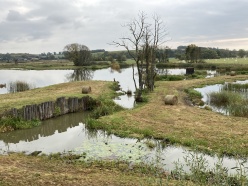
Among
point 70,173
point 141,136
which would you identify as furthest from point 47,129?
point 70,173

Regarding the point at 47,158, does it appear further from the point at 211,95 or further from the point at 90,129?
the point at 211,95

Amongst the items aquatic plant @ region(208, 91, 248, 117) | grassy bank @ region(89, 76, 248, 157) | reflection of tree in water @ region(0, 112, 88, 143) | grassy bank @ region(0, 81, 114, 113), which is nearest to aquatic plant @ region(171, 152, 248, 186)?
grassy bank @ region(89, 76, 248, 157)

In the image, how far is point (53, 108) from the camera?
71.7ft

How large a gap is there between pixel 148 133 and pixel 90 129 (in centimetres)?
425

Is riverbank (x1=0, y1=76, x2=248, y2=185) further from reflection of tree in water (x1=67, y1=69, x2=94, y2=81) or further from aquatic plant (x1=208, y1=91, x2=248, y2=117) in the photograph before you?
reflection of tree in water (x1=67, y1=69, x2=94, y2=81)

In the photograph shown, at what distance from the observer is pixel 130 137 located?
15875mm

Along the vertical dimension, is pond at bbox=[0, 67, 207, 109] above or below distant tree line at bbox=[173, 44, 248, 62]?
below

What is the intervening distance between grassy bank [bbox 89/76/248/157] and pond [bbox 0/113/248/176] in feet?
2.43

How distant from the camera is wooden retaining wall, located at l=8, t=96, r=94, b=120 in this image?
62.4 feet

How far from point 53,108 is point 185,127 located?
34.4ft

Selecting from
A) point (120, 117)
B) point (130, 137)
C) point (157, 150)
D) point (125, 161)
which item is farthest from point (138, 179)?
point (120, 117)

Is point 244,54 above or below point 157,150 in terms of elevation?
above

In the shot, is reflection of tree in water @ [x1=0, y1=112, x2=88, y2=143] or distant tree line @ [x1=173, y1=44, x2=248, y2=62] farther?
distant tree line @ [x1=173, y1=44, x2=248, y2=62]

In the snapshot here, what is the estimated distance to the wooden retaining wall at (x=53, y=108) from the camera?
19031mm
